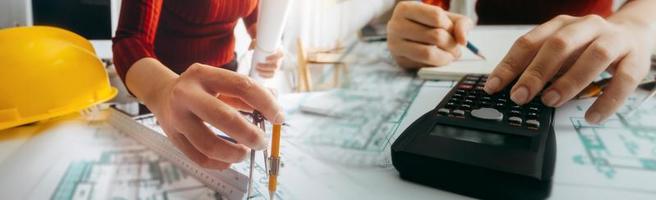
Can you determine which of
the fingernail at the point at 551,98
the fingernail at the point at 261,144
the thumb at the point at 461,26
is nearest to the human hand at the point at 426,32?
the thumb at the point at 461,26

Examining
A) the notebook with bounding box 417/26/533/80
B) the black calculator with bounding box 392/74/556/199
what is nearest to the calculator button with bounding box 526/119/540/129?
the black calculator with bounding box 392/74/556/199

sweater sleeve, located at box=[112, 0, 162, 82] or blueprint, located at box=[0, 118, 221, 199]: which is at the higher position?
sweater sleeve, located at box=[112, 0, 162, 82]

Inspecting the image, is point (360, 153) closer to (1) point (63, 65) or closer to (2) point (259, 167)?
(2) point (259, 167)

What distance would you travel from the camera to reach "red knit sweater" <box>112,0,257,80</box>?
0.29m

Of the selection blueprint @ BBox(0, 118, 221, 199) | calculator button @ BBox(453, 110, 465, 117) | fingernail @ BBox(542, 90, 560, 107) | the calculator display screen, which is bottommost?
blueprint @ BBox(0, 118, 221, 199)

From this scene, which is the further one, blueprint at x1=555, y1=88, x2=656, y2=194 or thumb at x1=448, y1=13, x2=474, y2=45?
thumb at x1=448, y1=13, x2=474, y2=45

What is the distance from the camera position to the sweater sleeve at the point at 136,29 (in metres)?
0.29

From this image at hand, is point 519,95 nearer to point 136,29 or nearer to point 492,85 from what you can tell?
point 492,85

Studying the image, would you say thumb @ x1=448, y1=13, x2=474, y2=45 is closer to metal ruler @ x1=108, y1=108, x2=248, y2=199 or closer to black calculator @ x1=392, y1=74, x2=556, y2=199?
black calculator @ x1=392, y1=74, x2=556, y2=199

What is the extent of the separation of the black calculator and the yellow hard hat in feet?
0.76

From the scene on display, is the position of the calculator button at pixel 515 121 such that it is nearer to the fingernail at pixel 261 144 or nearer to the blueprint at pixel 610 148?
the blueprint at pixel 610 148

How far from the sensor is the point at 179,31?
11.7 inches

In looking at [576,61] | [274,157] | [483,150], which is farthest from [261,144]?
[576,61]

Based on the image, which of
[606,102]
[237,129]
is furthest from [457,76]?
[237,129]
